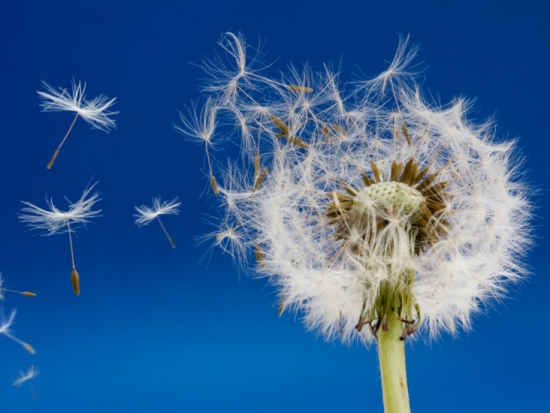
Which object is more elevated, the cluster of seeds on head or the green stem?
the cluster of seeds on head

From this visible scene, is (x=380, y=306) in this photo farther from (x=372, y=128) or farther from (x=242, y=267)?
(x=372, y=128)

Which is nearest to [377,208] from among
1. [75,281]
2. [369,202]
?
[369,202]

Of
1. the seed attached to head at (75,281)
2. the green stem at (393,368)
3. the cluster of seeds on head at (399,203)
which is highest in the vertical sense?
the cluster of seeds on head at (399,203)

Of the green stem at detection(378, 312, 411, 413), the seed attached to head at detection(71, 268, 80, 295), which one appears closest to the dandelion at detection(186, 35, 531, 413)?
the green stem at detection(378, 312, 411, 413)

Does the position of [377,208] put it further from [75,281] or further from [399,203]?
[75,281]

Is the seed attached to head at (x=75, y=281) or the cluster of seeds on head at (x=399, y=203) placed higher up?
the cluster of seeds on head at (x=399, y=203)

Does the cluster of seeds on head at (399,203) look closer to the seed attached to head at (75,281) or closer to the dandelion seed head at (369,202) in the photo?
the dandelion seed head at (369,202)

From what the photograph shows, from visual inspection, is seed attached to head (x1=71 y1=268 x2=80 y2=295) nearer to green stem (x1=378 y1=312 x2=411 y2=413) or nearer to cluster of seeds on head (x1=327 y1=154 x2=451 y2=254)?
cluster of seeds on head (x1=327 y1=154 x2=451 y2=254)

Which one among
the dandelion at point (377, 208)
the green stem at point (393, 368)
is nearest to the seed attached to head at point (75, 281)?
the dandelion at point (377, 208)
